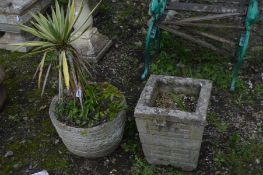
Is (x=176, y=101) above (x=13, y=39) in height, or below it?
above

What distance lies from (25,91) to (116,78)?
3.19 feet

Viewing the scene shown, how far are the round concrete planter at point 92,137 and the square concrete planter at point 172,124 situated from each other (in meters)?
0.25

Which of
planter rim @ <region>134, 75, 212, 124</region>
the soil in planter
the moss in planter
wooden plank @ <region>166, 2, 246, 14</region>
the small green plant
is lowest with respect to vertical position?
the small green plant

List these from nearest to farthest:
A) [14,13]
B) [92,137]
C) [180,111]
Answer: [180,111] → [92,137] → [14,13]

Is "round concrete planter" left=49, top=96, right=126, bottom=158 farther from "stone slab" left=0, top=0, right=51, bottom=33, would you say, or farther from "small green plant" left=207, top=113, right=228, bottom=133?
"stone slab" left=0, top=0, right=51, bottom=33

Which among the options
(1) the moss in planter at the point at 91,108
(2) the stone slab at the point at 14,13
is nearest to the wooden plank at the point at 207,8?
(1) the moss in planter at the point at 91,108

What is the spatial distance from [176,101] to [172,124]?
0.94 ft

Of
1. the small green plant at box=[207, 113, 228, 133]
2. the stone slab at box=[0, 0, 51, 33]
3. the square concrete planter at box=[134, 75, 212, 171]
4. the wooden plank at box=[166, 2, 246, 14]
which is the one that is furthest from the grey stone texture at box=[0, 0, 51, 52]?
the small green plant at box=[207, 113, 228, 133]

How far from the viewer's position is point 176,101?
302cm

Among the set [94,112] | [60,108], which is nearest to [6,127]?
[60,108]

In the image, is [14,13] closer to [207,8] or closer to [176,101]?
[207,8]

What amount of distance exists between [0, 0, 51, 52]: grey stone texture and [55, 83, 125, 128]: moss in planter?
1681 mm

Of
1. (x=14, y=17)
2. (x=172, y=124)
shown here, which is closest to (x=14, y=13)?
(x=14, y=17)

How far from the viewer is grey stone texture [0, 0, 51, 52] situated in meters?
4.41
